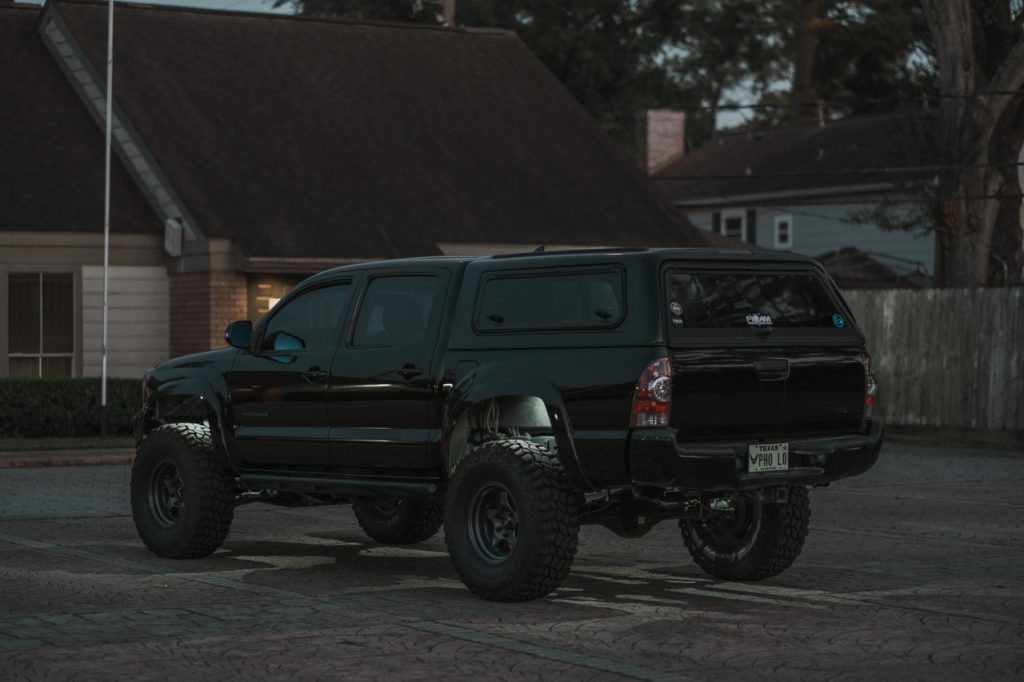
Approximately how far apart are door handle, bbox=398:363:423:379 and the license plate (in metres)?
2.30

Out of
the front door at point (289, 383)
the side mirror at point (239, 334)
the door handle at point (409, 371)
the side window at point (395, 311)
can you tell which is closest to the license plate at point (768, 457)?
the door handle at point (409, 371)

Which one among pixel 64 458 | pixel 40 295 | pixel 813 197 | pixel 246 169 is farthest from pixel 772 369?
pixel 813 197

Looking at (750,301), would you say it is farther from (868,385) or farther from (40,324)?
(40,324)

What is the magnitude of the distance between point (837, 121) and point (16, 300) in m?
33.5

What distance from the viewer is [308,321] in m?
13.0

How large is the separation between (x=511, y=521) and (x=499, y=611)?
705 millimetres

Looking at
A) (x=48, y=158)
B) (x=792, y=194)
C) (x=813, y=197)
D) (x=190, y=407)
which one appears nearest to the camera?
(x=190, y=407)

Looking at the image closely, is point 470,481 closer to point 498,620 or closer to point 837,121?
point 498,620

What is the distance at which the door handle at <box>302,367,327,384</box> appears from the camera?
40.8 feet

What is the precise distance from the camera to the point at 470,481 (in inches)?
437

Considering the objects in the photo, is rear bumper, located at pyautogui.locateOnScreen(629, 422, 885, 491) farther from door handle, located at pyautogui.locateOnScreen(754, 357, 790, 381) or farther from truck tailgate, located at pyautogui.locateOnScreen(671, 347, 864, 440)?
door handle, located at pyautogui.locateOnScreen(754, 357, 790, 381)

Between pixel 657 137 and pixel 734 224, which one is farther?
pixel 657 137

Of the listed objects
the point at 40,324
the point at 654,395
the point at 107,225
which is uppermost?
the point at 107,225

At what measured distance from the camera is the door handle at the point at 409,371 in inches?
462
